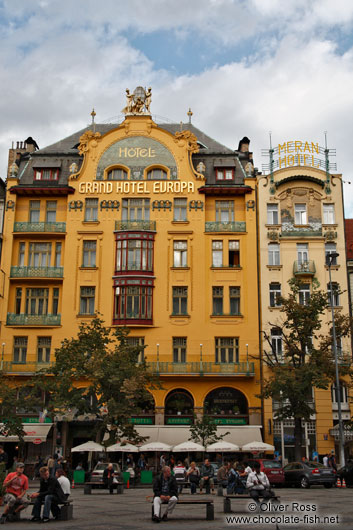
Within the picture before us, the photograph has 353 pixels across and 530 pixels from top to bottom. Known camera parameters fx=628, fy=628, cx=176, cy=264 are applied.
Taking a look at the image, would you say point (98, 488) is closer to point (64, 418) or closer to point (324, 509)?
point (64, 418)

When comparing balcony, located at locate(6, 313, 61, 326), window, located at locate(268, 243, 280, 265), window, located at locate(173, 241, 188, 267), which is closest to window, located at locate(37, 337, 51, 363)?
balcony, located at locate(6, 313, 61, 326)

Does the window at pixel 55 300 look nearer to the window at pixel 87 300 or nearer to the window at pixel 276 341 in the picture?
the window at pixel 87 300

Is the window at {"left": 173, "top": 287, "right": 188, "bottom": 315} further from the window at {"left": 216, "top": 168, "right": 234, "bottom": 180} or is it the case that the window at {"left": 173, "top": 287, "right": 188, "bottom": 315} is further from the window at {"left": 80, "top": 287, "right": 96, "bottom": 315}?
the window at {"left": 216, "top": 168, "right": 234, "bottom": 180}

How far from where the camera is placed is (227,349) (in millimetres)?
45281

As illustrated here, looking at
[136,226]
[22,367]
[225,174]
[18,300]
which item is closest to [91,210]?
[136,226]

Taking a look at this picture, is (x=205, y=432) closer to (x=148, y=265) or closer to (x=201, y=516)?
(x=148, y=265)

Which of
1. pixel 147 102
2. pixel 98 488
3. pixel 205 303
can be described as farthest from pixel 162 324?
pixel 147 102

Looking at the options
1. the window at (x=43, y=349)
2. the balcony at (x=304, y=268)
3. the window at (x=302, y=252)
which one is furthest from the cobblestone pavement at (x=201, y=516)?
the window at (x=302, y=252)

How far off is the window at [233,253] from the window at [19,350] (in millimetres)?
16287

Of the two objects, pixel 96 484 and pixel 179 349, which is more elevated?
pixel 179 349

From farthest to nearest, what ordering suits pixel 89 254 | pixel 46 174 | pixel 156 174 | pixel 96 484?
pixel 46 174 → pixel 156 174 → pixel 89 254 → pixel 96 484

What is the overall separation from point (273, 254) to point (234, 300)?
4.60 metres

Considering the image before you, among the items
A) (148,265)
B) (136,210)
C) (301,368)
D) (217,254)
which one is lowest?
(301,368)

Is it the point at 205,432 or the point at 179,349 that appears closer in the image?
the point at 205,432
